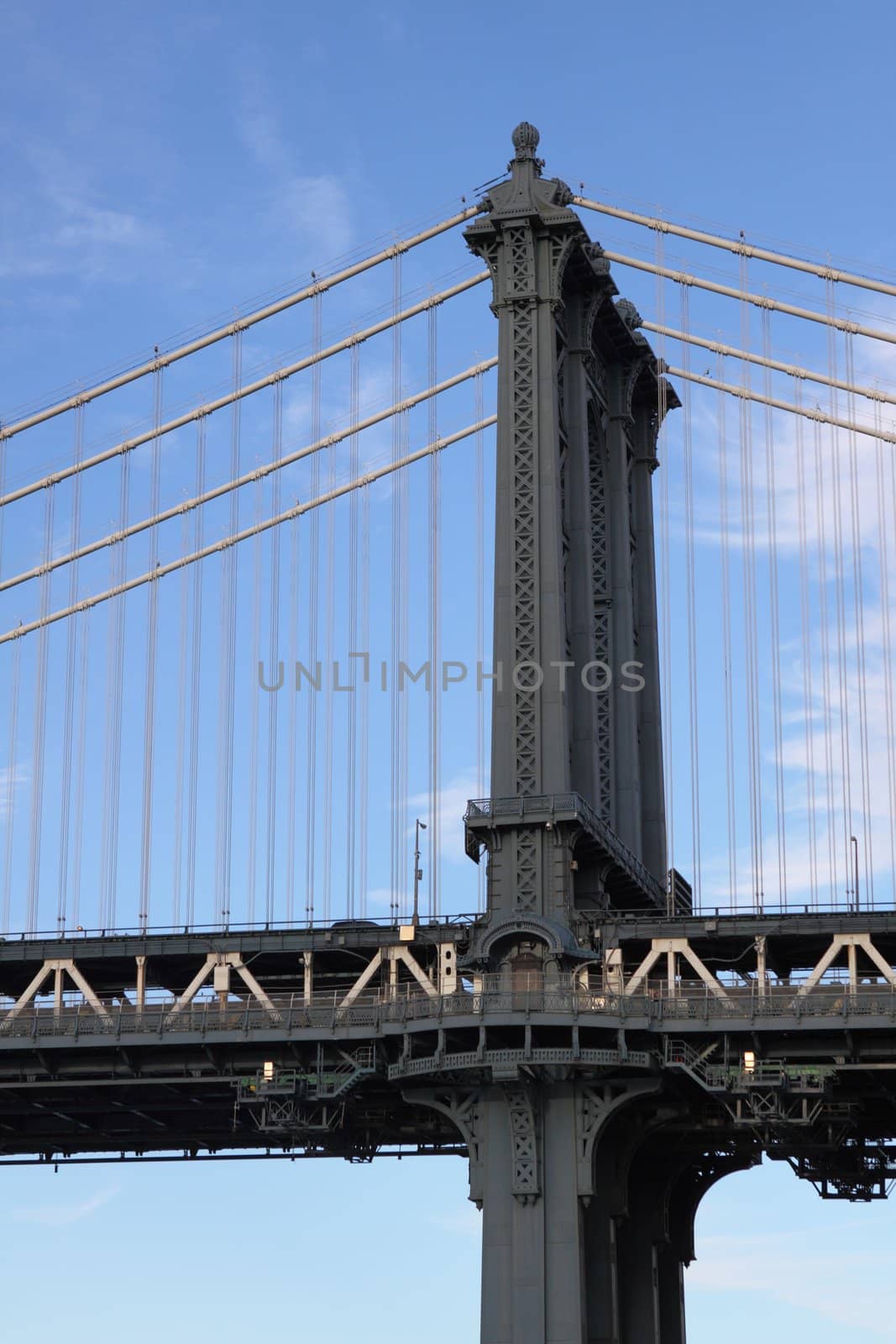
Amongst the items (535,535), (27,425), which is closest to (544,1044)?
(535,535)

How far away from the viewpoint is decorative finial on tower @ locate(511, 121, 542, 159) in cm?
9988

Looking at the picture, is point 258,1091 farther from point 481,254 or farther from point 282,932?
point 481,254

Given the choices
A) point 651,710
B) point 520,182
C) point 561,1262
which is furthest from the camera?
point 651,710

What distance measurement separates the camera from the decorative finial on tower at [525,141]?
328 ft

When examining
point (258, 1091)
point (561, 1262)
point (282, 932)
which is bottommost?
point (561, 1262)

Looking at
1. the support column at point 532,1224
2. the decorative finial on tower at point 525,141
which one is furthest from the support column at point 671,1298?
the decorative finial on tower at point 525,141

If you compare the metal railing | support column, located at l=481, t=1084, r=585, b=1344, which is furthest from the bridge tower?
the metal railing

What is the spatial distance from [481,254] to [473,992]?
30870 mm

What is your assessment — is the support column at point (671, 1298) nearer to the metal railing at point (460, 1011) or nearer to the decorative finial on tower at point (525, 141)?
the metal railing at point (460, 1011)

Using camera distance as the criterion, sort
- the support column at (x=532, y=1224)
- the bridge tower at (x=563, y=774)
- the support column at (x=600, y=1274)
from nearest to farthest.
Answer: the support column at (x=532, y=1224)
the bridge tower at (x=563, y=774)
the support column at (x=600, y=1274)

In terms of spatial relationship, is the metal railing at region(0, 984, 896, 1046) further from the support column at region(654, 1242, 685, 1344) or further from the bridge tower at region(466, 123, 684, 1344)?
the support column at region(654, 1242, 685, 1344)

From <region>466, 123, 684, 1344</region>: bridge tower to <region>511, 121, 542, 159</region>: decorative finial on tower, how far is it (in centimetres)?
9

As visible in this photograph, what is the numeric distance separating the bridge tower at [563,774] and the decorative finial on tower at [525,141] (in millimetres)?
91

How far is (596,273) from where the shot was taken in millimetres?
103188
